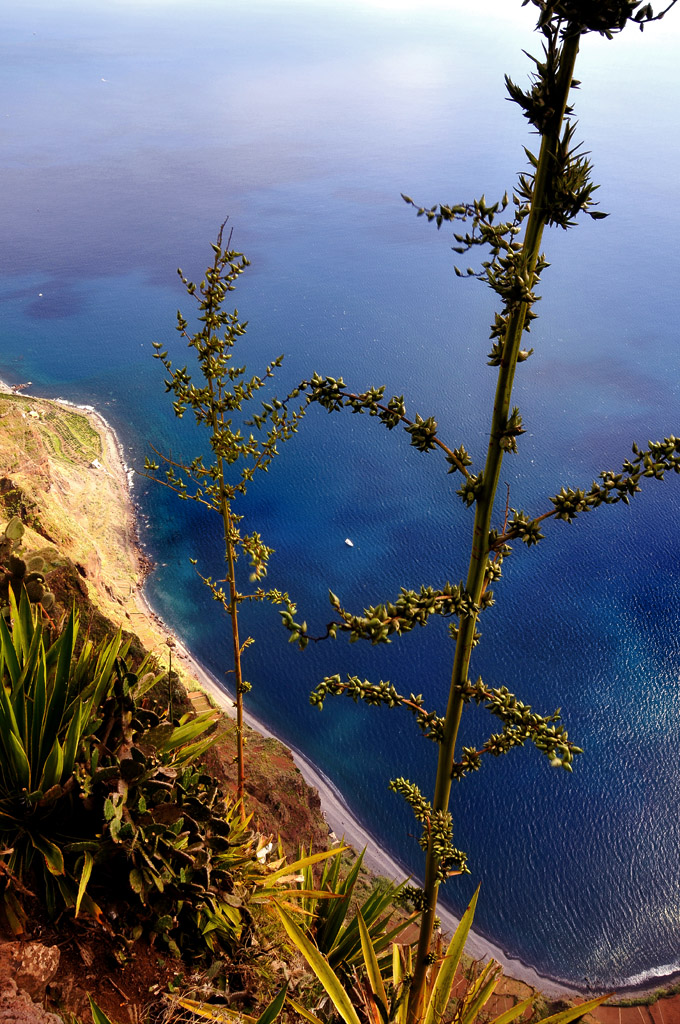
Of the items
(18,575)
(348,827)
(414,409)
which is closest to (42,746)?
(18,575)

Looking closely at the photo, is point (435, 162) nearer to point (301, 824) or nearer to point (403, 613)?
point (301, 824)

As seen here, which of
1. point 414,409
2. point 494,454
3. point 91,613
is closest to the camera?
point 494,454

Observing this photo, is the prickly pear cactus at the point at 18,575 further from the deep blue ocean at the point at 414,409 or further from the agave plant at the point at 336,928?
the deep blue ocean at the point at 414,409

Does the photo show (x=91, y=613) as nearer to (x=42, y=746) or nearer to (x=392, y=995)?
(x=42, y=746)

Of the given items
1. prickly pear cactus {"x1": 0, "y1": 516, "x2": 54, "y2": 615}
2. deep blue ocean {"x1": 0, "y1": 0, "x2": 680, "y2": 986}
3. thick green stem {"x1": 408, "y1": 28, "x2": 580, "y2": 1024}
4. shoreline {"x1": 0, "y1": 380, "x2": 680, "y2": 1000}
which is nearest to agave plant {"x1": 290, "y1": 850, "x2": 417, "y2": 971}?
thick green stem {"x1": 408, "y1": 28, "x2": 580, "y2": 1024}

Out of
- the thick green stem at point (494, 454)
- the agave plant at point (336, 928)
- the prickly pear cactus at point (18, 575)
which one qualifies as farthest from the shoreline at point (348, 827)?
the thick green stem at point (494, 454)

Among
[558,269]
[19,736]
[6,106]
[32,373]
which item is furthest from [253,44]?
[19,736]

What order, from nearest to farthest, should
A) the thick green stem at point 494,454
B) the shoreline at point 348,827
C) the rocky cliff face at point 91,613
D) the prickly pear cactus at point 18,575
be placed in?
1. the thick green stem at point 494,454
2. the rocky cliff face at point 91,613
3. the prickly pear cactus at point 18,575
4. the shoreline at point 348,827
